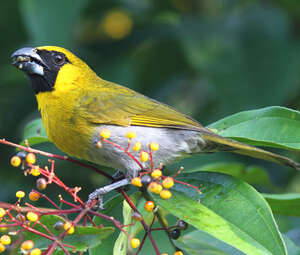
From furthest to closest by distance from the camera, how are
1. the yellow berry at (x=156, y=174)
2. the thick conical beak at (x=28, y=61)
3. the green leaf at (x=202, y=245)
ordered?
the thick conical beak at (x=28, y=61) → the green leaf at (x=202, y=245) → the yellow berry at (x=156, y=174)

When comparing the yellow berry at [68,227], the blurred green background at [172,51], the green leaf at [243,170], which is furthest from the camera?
the blurred green background at [172,51]

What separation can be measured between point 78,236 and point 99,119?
3.75 feet

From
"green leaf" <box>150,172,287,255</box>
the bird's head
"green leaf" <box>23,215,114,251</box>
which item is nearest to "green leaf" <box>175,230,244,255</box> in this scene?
"green leaf" <box>150,172,287,255</box>

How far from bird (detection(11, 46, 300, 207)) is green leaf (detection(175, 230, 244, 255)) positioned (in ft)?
1.69

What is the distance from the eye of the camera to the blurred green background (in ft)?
14.4

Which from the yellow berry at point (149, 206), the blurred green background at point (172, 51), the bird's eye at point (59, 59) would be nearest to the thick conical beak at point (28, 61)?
the bird's eye at point (59, 59)

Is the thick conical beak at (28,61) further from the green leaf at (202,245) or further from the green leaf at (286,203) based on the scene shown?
the green leaf at (286,203)

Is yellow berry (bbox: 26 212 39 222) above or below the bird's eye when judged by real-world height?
below

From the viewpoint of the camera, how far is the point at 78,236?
7.16 feet

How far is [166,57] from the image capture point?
5.21m

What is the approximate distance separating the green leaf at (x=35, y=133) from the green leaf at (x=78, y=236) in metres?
0.95

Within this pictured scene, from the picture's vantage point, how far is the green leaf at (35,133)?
10.3 ft

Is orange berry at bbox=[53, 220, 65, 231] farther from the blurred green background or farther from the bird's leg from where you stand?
the blurred green background

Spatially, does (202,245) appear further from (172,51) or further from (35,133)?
(172,51)
